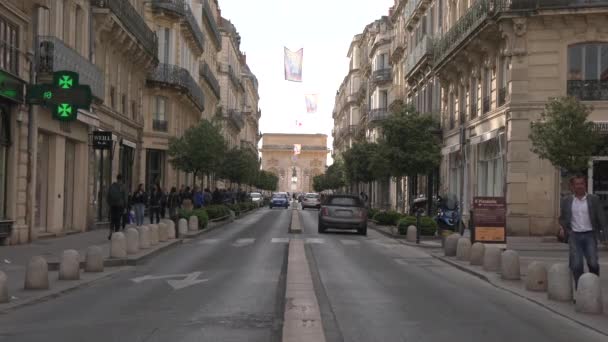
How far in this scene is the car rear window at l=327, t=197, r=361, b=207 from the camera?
113 feet

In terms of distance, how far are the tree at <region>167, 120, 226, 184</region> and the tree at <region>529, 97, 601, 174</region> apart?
19.8 meters

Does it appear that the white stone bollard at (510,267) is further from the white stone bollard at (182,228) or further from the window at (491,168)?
the window at (491,168)

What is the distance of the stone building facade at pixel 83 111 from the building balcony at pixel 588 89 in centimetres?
1671

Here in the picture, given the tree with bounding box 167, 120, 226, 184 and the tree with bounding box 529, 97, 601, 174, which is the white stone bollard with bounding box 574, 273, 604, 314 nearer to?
the tree with bounding box 529, 97, 601, 174

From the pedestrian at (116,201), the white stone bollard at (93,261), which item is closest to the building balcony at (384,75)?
the pedestrian at (116,201)

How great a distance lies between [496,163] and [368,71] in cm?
5159

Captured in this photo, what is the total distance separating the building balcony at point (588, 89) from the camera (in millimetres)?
30625

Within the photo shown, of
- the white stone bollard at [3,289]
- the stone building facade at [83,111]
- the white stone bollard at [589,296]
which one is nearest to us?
the white stone bollard at [589,296]

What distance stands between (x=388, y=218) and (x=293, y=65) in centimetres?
1565

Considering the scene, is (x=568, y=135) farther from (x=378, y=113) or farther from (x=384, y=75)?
(x=384, y=75)

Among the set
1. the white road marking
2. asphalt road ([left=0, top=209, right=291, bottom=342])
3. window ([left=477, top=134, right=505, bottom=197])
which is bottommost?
the white road marking

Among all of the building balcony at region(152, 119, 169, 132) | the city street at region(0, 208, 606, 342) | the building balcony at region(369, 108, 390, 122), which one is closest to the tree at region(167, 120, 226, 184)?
the building balcony at region(152, 119, 169, 132)

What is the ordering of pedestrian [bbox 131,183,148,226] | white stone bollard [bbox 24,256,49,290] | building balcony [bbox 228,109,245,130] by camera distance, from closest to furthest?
1. white stone bollard [bbox 24,256,49,290]
2. pedestrian [bbox 131,183,148,226]
3. building balcony [bbox 228,109,245,130]

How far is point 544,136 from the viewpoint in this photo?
25.7 meters
